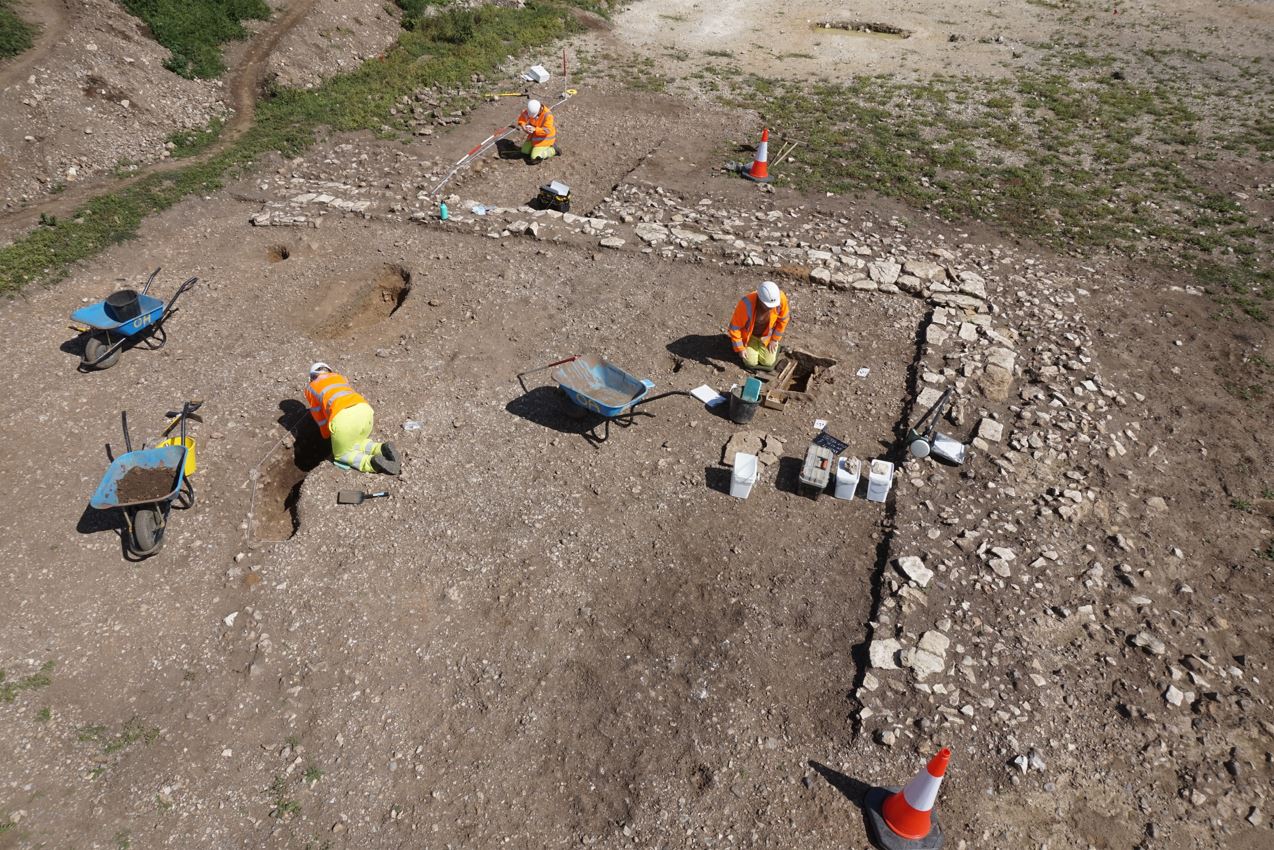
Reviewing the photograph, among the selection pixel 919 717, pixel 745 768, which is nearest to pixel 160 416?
pixel 745 768

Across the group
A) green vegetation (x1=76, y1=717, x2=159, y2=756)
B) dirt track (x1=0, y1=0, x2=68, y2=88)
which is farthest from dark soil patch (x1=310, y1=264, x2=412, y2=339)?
dirt track (x1=0, y1=0, x2=68, y2=88)

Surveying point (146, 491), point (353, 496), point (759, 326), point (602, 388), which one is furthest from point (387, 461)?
point (759, 326)

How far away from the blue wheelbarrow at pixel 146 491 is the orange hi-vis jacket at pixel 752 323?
22.5ft

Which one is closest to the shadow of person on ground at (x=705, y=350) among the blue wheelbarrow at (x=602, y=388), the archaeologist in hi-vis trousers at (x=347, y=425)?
the blue wheelbarrow at (x=602, y=388)

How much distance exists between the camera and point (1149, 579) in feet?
24.2

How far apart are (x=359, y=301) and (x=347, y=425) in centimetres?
410

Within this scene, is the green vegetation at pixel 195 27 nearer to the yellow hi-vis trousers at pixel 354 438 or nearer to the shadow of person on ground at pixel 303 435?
the shadow of person on ground at pixel 303 435

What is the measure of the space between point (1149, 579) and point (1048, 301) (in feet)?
18.4

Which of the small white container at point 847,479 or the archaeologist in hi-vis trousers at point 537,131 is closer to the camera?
the small white container at point 847,479

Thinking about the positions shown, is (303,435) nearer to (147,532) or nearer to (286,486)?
(286,486)

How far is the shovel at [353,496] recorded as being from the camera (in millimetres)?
7773

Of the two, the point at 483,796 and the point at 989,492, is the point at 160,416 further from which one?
the point at 989,492

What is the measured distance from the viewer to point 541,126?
14.9m

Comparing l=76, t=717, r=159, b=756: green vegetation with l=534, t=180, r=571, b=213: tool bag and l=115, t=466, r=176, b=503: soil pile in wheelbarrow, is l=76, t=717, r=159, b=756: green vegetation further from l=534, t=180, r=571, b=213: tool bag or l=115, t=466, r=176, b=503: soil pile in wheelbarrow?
l=534, t=180, r=571, b=213: tool bag
